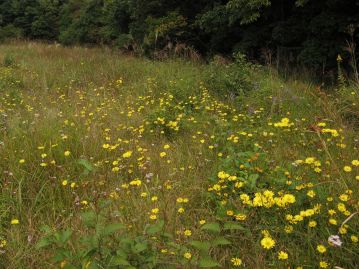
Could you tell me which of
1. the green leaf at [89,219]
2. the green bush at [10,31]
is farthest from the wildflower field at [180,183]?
the green bush at [10,31]

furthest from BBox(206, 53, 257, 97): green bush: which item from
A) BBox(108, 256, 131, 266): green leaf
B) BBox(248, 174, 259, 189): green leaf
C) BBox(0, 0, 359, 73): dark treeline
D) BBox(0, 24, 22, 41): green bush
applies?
BBox(0, 24, 22, 41): green bush

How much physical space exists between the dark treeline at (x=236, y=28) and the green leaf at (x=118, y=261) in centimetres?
362

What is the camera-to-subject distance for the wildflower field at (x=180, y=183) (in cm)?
185

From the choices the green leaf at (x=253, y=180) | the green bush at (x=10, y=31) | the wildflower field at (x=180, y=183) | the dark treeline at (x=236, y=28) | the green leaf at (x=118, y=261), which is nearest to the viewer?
the green leaf at (x=118, y=261)

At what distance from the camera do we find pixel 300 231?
6.89 ft

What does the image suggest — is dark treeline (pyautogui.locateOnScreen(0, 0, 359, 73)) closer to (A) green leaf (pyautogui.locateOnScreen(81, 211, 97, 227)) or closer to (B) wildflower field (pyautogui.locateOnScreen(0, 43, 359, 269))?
(B) wildflower field (pyautogui.locateOnScreen(0, 43, 359, 269))

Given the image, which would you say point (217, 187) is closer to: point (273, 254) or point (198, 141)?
point (273, 254)

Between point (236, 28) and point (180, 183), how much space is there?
8.19 meters

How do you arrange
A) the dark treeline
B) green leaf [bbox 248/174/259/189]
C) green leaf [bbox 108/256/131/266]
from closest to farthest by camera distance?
green leaf [bbox 108/256/131/266]
green leaf [bbox 248/174/259/189]
the dark treeline

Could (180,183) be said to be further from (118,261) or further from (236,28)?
(236,28)

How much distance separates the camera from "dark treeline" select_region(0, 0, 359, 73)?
22.4 feet

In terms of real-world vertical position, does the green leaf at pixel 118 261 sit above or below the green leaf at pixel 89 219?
below

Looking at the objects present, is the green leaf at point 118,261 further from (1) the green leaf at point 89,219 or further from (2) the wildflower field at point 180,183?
(1) the green leaf at point 89,219

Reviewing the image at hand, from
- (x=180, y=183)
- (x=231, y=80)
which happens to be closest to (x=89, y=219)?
(x=180, y=183)
